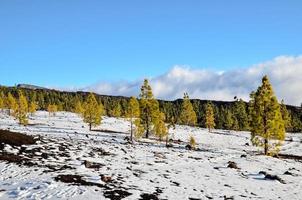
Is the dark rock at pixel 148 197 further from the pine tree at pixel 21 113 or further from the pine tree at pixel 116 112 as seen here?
the pine tree at pixel 116 112

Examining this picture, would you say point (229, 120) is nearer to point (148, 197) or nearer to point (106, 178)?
point (106, 178)

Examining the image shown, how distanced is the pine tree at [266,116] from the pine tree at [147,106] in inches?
800

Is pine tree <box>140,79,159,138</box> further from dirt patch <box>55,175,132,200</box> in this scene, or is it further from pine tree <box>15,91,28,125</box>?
dirt patch <box>55,175,132,200</box>

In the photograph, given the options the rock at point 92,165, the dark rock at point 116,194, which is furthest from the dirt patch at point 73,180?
the rock at point 92,165

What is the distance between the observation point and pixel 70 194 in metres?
24.1

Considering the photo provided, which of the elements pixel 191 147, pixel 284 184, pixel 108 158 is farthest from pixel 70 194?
pixel 191 147

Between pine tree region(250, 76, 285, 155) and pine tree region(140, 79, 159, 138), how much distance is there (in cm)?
2031

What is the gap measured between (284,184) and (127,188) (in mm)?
15899

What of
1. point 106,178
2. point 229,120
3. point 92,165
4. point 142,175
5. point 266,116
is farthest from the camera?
point 229,120

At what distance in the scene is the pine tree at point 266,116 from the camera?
54.8 m

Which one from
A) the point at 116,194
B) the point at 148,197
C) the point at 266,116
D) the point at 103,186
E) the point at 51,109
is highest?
the point at 51,109

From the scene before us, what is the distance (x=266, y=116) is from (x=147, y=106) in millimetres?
23916

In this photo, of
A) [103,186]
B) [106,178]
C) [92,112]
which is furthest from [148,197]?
[92,112]

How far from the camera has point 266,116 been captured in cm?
5566
